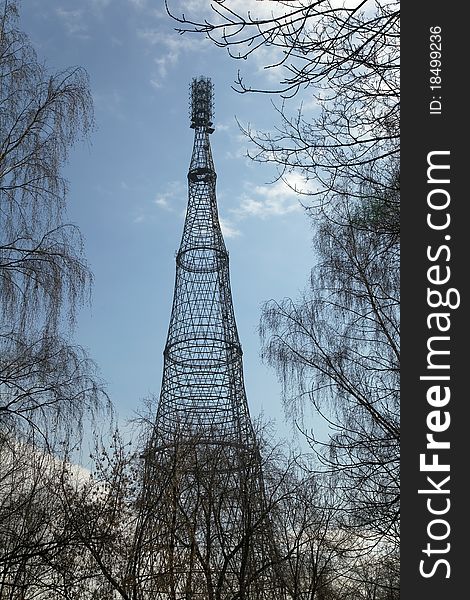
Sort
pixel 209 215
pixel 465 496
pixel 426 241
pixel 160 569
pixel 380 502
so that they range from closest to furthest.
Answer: pixel 465 496, pixel 426 241, pixel 380 502, pixel 160 569, pixel 209 215

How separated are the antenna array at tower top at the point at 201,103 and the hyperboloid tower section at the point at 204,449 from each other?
0.03 m

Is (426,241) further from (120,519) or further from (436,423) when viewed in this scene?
(120,519)

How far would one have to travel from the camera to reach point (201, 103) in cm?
2348

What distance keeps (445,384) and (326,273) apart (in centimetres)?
533

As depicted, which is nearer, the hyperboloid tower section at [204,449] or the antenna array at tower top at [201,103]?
the hyperboloid tower section at [204,449]

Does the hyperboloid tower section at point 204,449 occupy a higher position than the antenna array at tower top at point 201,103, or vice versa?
the antenna array at tower top at point 201,103

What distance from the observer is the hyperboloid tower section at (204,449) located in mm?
10523

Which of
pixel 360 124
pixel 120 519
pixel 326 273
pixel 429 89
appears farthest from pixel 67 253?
pixel 120 519

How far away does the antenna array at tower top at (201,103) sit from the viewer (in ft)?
76.1

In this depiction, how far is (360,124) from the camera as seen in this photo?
15.6 ft

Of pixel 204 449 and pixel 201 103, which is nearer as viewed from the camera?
pixel 204 449

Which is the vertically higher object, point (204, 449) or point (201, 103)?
point (201, 103)

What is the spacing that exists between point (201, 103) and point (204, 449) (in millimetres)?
12680

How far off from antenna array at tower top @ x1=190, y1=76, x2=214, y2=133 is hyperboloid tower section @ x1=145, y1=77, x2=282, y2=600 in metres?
0.03
